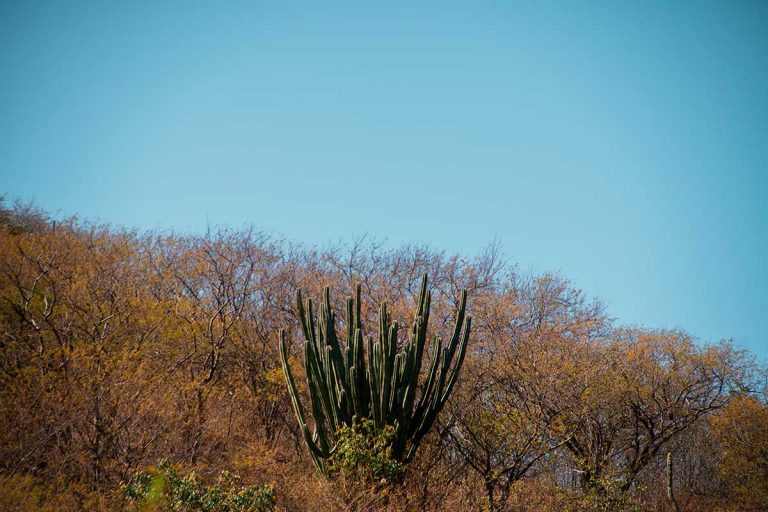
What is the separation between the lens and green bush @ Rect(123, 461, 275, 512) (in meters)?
8.77

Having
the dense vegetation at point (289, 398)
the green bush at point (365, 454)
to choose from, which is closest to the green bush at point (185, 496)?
the dense vegetation at point (289, 398)

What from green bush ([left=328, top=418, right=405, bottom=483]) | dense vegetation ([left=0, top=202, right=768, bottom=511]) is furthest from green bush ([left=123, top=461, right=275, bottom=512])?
green bush ([left=328, top=418, right=405, bottom=483])

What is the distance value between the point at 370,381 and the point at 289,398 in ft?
20.2

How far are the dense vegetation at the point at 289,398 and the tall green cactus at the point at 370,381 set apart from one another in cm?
33

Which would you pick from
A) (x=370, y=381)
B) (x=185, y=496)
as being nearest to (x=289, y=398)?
(x=370, y=381)

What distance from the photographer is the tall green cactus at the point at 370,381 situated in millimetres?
10531

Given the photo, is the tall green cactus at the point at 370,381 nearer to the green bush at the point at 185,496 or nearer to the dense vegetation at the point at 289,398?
the dense vegetation at the point at 289,398

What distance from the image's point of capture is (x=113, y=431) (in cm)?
1080

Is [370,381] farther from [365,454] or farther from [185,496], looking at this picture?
[185,496]

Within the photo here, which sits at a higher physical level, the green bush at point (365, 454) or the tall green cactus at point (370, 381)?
the tall green cactus at point (370, 381)

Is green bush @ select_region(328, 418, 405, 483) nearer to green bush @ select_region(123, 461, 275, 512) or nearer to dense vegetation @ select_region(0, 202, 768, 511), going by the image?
dense vegetation @ select_region(0, 202, 768, 511)

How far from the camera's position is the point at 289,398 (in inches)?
639

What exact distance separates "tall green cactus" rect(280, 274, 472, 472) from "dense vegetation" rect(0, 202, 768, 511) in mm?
330

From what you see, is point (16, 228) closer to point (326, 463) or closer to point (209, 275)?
point (209, 275)
